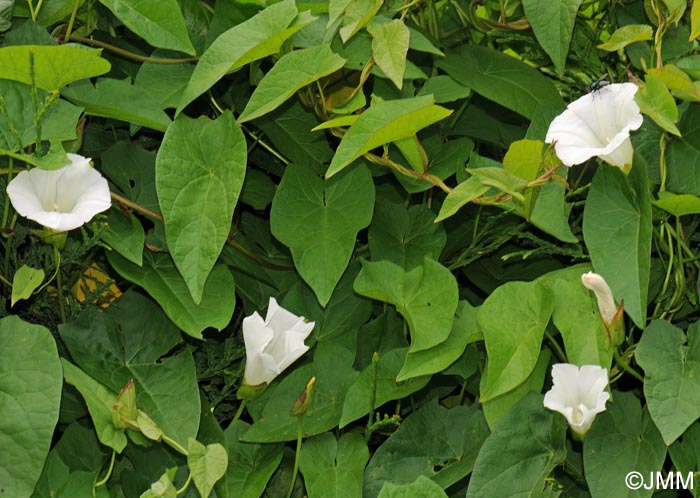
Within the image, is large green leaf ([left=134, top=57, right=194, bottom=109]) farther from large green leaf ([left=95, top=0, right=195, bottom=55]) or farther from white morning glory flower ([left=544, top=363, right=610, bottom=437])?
white morning glory flower ([left=544, top=363, right=610, bottom=437])

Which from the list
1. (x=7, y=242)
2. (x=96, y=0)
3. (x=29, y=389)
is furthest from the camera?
(x=96, y=0)

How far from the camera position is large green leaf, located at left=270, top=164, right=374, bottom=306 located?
1.11 m

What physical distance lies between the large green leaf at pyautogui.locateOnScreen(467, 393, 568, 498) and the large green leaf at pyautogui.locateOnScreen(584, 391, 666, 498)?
0.04 m

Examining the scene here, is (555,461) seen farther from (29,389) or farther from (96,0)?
(96,0)

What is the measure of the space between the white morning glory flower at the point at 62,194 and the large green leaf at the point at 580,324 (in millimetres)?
447

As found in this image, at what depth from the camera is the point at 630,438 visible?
3.47ft

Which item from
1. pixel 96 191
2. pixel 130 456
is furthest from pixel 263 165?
pixel 130 456

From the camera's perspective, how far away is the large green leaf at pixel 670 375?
964 millimetres

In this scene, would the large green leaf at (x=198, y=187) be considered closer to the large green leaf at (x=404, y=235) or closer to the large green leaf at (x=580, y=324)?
the large green leaf at (x=404, y=235)

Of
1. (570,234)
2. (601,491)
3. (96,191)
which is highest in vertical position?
(96,191)

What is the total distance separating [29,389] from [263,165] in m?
0.39

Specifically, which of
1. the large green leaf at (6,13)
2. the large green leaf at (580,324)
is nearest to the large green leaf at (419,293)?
the large green leaf at (580,324)

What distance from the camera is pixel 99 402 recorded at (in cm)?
105

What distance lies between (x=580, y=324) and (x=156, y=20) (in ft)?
1.72
